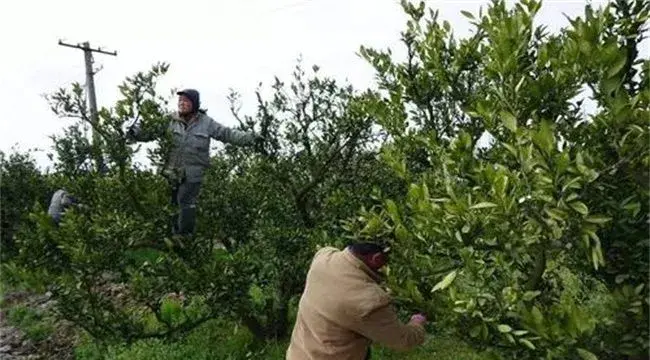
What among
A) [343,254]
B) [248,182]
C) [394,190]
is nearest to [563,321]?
[343,254]

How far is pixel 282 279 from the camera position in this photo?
6348mm

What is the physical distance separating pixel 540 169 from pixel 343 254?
1571 millimetres

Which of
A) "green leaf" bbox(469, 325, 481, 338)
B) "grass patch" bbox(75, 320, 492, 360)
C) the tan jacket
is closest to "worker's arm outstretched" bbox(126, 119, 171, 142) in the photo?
the tan jacket

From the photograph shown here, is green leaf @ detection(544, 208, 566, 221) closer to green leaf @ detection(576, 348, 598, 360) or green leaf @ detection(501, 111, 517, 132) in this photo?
green leaf @ detection(501, 111, 517, 132)

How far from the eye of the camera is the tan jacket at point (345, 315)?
3516mm

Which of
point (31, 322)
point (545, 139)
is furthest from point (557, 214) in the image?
point (31, 322)

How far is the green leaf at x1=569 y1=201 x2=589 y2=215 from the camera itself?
7.13 feet

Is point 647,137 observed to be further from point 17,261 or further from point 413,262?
point 17,261

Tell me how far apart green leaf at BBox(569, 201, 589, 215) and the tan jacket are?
1.42 meters

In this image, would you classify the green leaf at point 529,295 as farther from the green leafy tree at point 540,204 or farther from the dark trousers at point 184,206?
the dark trousers at point 184,206

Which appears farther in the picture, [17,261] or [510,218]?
[17,261]

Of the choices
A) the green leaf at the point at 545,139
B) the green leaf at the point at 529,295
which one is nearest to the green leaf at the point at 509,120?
the green leaf at the point at 545,139

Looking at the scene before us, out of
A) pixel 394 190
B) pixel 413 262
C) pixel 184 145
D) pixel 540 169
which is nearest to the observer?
pixel 540 169

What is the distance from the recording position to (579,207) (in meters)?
2.19
